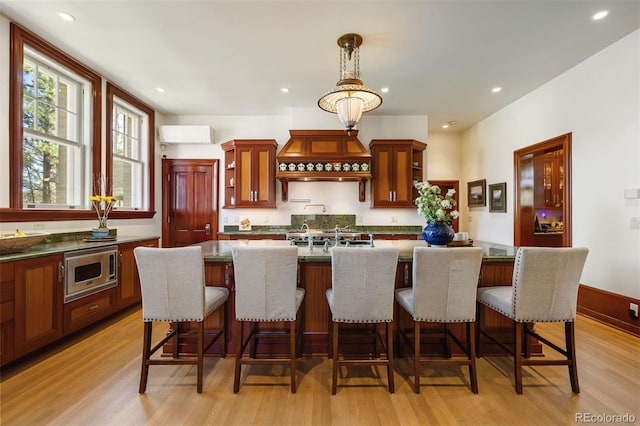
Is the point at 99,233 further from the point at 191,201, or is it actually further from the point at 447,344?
the point at 447,344

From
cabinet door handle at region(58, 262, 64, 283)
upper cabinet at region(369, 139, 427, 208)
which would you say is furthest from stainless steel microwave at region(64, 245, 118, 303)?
upper cabinet at region(369, 139, 427, 208)

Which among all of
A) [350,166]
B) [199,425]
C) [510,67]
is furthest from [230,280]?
[510,67]

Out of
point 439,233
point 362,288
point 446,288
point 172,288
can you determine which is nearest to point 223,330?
point 172,288

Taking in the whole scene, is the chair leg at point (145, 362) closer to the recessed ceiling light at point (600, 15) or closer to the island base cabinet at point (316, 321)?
the island base cabinet at point (316, 321)

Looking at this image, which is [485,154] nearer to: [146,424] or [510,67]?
[510,67]

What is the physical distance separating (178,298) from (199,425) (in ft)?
2.48

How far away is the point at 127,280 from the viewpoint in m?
3.32

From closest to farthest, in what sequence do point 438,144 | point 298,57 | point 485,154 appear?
point 298,57, point 485,154, point 438,144

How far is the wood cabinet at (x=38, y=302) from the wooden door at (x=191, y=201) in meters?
2.67

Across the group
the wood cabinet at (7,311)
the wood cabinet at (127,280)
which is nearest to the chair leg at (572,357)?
the wood cabinet at (7,311)

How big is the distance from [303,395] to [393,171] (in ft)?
12.3

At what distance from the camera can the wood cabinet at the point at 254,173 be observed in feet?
15.4

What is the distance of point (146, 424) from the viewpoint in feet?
5.24

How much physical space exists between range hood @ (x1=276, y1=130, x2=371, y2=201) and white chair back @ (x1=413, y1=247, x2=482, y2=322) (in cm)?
284
